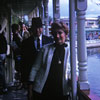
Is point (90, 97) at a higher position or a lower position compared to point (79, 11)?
lower

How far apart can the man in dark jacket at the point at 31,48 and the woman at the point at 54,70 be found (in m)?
0.57

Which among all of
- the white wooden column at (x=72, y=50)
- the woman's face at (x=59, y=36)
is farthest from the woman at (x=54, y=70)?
the white wooden column at (x=72, y=50)

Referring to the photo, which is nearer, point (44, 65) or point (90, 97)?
point (44, 65)

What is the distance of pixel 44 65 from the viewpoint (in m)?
2.76

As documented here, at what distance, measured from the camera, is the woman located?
2693 mm

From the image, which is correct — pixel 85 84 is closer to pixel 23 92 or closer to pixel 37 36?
pixel 37 36

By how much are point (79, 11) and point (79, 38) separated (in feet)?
1.10

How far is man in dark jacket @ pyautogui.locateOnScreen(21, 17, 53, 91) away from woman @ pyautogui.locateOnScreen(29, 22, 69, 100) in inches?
22.5

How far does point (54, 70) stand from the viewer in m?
2.70

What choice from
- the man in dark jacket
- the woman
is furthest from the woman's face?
the man in dark jacket

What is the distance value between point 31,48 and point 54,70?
91 cm

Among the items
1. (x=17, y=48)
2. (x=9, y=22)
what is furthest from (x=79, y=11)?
(x=9, y=22)

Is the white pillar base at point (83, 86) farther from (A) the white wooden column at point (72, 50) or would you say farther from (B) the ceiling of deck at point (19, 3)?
(B) the ceiling of deck at point (19, 3)

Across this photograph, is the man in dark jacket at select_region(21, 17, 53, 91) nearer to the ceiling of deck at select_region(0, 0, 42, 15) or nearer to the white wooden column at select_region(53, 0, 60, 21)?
the white wooden column at select_region(53, 0, 60, 21)
